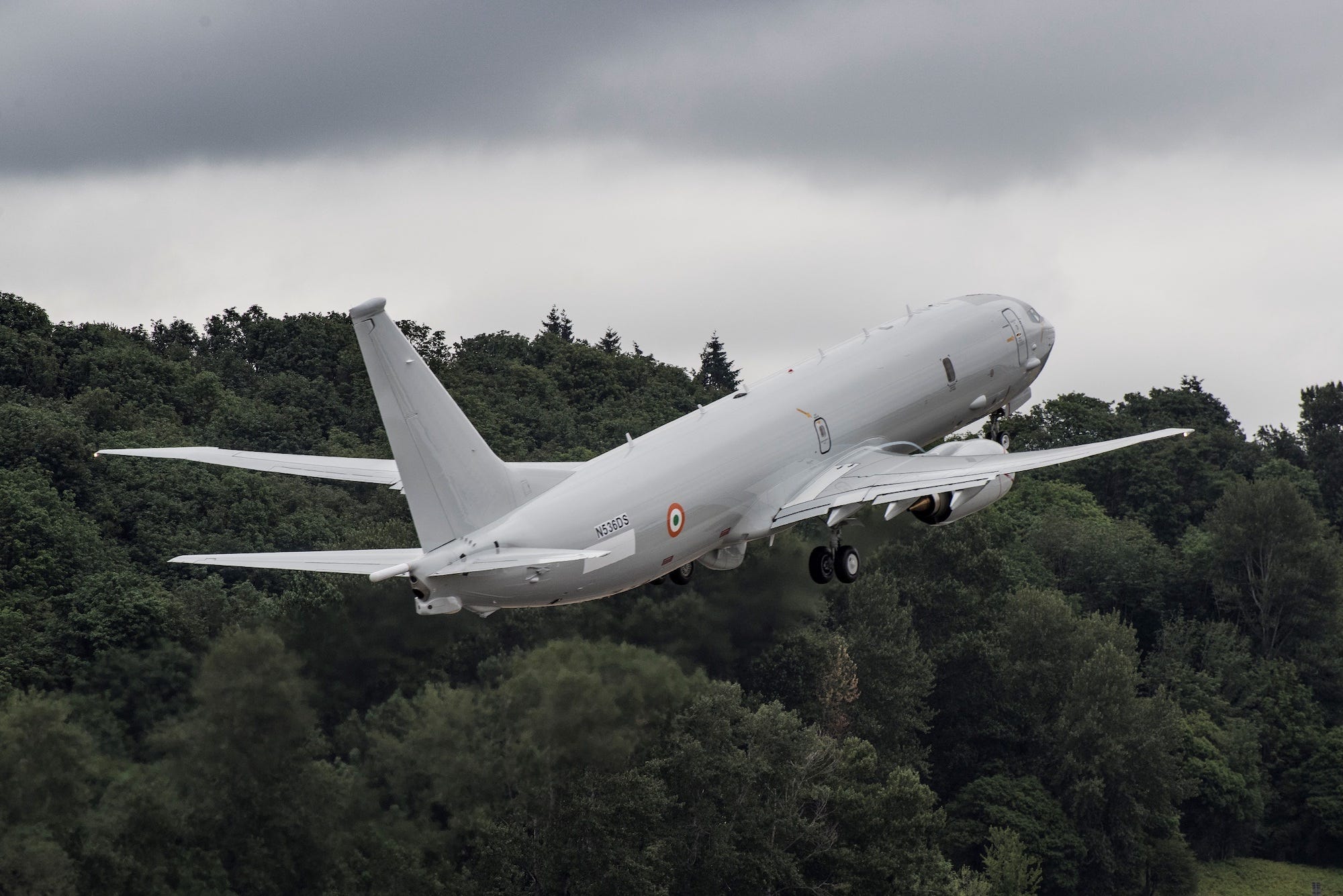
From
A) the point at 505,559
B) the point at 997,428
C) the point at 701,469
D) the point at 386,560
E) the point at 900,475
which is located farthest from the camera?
the point at 997,428

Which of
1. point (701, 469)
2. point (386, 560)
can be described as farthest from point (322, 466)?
point (701, 469)

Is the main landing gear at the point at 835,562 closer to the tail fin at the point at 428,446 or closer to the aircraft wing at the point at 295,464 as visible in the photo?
the tail fin at the point at 428,446

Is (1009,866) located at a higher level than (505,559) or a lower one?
lower

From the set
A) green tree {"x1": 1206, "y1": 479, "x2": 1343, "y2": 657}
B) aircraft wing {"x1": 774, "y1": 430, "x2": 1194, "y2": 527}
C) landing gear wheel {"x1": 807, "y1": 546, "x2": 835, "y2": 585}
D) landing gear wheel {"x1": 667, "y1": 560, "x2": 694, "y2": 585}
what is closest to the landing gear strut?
aircraft wing {"x1": 774, "y1": 430, "x2": 1194, "y2": 527}

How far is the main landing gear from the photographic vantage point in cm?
4569

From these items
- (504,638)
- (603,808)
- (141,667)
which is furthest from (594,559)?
(603,808)

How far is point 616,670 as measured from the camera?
196ft

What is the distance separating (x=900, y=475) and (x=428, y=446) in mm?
12532

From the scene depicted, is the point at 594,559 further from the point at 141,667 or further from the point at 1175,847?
the point at 1175,847

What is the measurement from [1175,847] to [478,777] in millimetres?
67891

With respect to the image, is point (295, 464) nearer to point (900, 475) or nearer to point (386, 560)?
point (386, 560)

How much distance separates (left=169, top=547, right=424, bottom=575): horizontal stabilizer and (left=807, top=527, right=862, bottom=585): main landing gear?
12.8m

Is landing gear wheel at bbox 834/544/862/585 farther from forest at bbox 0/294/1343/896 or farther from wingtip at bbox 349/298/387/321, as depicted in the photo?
wingtip at bbox 349/298/387/321

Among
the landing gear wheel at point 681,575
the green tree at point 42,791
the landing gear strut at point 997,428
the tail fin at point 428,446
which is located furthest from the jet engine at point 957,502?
the green tree at point 42,791
